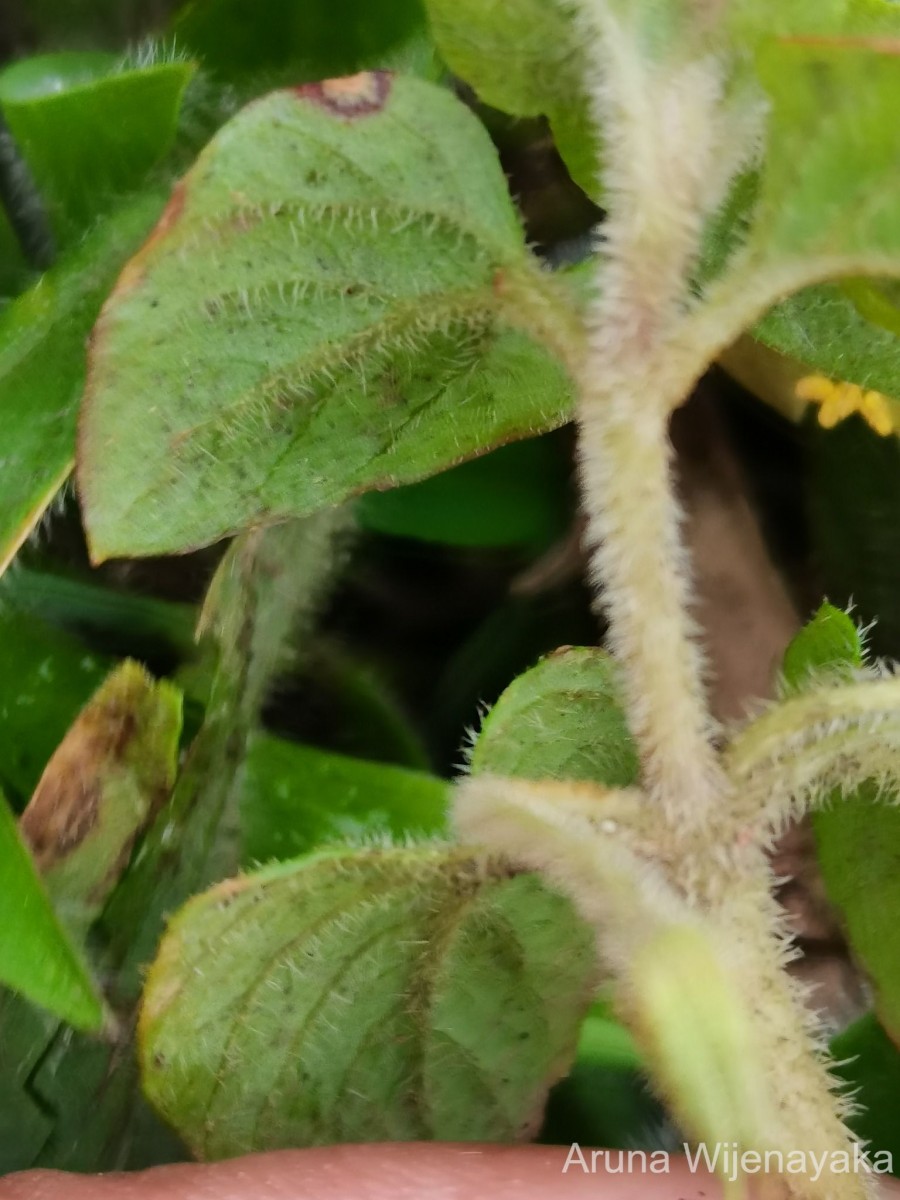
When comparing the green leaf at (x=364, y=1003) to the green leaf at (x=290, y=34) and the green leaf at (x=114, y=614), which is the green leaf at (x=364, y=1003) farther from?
the green leaf at (x=290, y=34)

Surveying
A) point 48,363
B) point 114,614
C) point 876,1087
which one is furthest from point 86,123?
A: point 876,1087

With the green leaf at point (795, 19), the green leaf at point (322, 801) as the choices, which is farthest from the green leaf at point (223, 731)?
the green leaf at point (795, 19)

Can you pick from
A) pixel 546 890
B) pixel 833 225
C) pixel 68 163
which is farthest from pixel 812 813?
pixel 68 163

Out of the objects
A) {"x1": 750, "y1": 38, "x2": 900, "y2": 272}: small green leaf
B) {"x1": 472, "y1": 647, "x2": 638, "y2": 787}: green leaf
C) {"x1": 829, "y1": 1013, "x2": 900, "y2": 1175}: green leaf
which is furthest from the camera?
{"x1": 829, "y1": 1013, "x2": 900, "y2": 1175}: green leaf

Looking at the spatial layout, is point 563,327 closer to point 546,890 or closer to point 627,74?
point 627,74

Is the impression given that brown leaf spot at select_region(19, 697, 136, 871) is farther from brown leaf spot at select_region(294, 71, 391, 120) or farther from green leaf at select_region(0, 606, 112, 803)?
brown leaf spot at select_region(294, 71, 391, 120)

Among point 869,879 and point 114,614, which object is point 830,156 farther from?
point 114,614

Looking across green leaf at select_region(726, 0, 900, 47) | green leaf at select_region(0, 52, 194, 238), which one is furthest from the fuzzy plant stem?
green leaf at select_region(0, 52, 194, 238)
